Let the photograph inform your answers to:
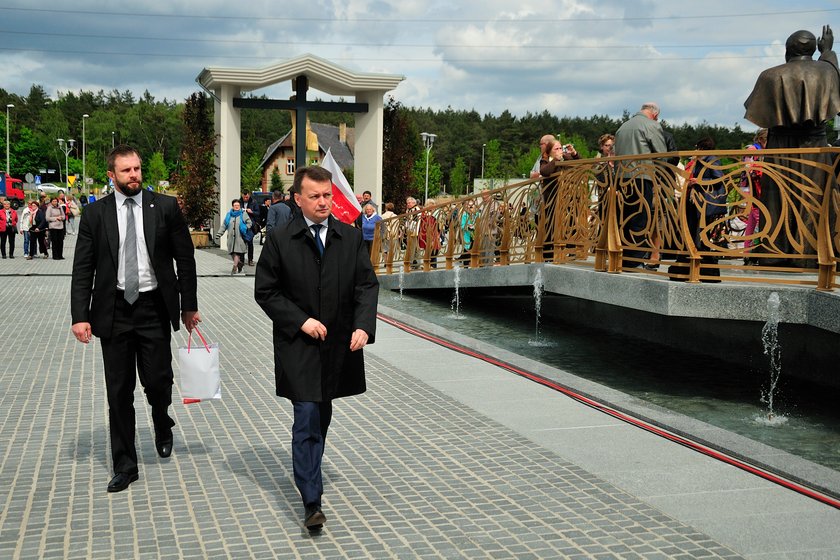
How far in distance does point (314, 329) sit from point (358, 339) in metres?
0.26

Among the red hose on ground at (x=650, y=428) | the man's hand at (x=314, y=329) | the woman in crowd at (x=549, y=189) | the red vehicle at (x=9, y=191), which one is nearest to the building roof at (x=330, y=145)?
the red vehicle at (x=9, y=191)

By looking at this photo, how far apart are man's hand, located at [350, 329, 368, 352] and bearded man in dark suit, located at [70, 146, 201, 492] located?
1.30m

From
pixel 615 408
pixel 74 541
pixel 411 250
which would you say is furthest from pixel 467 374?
pixel 411 250

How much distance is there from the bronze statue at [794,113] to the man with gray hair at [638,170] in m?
1.10

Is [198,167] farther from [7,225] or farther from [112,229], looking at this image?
[112,229]

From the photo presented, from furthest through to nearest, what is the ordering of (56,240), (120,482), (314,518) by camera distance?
(56,240), (120,482), (314,518)

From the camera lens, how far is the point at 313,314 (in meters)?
5.05

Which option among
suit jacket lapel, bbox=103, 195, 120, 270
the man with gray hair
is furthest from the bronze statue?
suit jacket lapel, bbox=103, 195, 120, 270

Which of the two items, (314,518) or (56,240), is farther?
(56,240)

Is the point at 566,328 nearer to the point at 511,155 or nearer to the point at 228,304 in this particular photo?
the point at 228,304

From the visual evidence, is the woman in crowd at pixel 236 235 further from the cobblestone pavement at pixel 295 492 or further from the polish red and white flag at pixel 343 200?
the cobblestone pavement at pixel 295 492

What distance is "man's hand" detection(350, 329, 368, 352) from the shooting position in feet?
16.4

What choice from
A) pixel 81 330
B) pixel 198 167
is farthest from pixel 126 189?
pixel 198 167

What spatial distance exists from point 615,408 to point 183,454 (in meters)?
3.54
